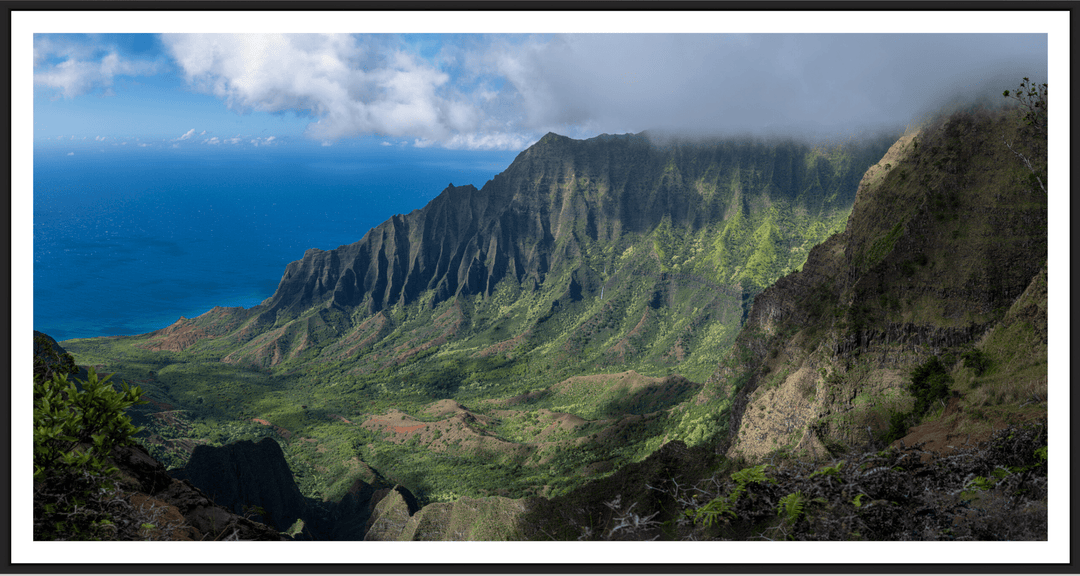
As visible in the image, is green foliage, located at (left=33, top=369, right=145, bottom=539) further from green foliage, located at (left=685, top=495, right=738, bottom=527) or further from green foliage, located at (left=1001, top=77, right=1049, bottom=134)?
green foliage, located at (left=1001, top=77, right=1049, bottom=134)

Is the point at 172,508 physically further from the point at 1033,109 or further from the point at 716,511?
the point at 1033,109

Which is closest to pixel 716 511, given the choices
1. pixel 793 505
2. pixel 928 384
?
pixel 793 505

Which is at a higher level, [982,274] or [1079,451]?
[982,274]

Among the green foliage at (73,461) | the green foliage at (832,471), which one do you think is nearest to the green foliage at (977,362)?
the green foliage at (832,471)

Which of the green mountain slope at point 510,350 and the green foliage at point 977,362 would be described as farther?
the green mountain slope at point 510,350

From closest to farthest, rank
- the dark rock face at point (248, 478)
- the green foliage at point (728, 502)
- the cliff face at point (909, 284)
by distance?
1. the green foliage at point (728, 502)
2. the cliff face at point (909, 284)
3. the dark rock face at point (248, 478)

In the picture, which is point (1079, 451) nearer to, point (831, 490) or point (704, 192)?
point (831, 490)

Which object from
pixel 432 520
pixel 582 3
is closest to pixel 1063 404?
pixel 582 3

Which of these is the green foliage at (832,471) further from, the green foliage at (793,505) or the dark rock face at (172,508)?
the dark rock face at (172,508)
